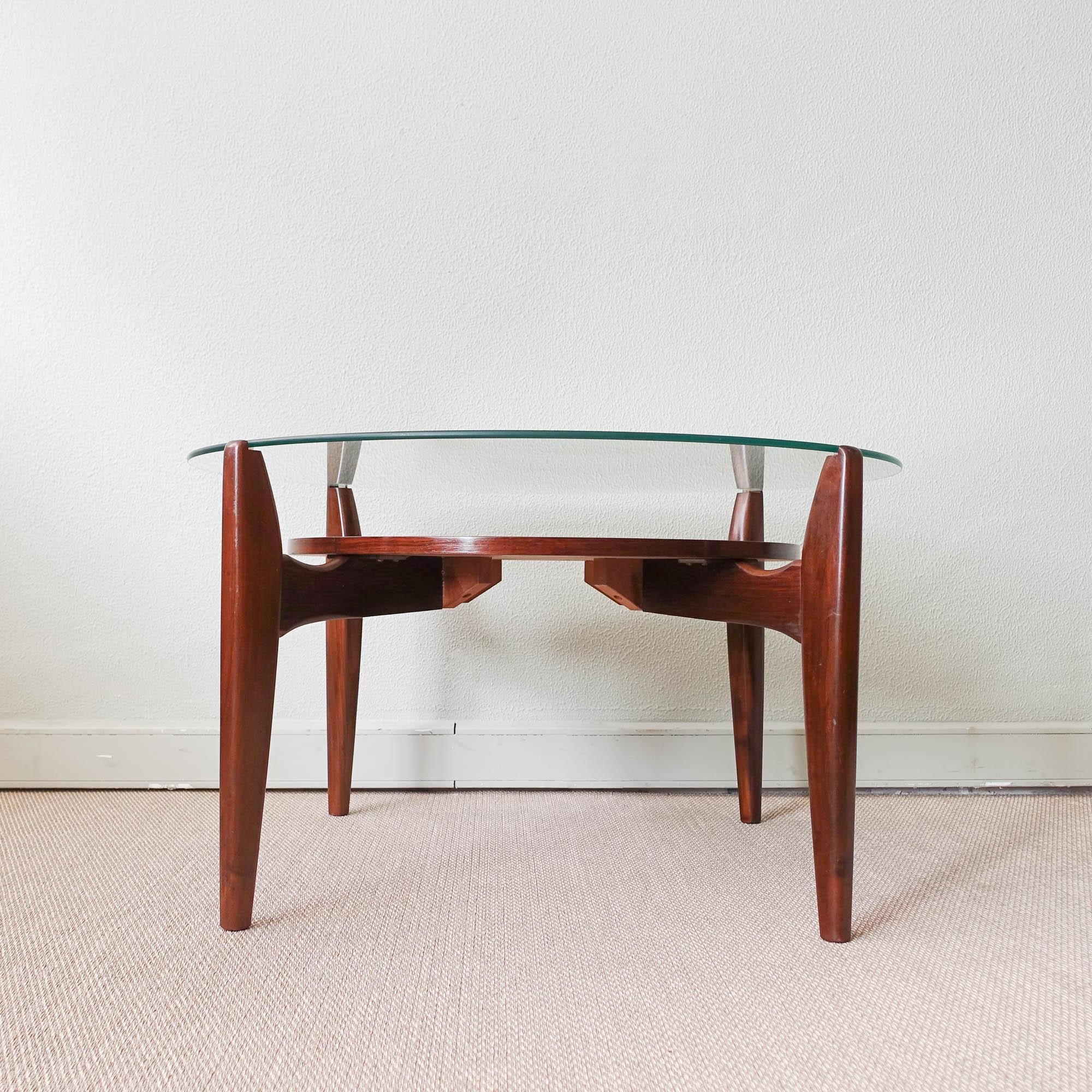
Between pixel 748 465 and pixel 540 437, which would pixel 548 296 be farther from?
pixel 540 437

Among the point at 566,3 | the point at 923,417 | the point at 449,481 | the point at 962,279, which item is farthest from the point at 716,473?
the point at 566,3

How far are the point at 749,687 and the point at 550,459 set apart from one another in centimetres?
58

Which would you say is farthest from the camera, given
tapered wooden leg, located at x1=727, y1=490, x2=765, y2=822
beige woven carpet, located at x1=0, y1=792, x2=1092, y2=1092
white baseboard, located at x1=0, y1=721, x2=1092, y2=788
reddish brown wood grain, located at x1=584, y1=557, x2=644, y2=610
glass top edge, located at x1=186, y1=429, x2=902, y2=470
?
white baseboard, located at x1=0, y1=721, x2=1092, y2=788

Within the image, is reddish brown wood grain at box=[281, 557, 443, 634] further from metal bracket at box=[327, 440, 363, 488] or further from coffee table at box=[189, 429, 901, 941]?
metal bracket at box=[327, 440, 363, 488]

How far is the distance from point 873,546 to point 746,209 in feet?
2.03

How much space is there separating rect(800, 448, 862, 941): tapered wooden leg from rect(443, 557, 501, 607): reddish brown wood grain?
0.36 m

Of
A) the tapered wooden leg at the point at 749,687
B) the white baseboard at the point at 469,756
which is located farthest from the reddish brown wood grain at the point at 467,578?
the white baseboard at the point at 469,756

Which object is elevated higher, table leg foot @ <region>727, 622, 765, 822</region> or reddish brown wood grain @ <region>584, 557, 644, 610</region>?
reddish brown wood grain @ <region>584, 557, 644, 610</region>

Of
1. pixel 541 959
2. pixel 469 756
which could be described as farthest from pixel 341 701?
pixel 541 959

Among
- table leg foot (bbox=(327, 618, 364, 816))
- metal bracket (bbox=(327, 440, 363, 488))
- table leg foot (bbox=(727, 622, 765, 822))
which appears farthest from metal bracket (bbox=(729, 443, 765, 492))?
table leg foot (bbox=(327, 618, 364, 816))

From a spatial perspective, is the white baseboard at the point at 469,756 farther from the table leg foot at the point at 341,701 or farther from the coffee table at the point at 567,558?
the coffee table at the point at 567,558

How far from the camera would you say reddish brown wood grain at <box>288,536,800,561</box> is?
871mm

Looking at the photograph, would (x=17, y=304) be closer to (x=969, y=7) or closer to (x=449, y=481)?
(x=449, y=481)

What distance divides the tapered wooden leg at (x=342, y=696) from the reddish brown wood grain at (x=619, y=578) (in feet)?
1.36
